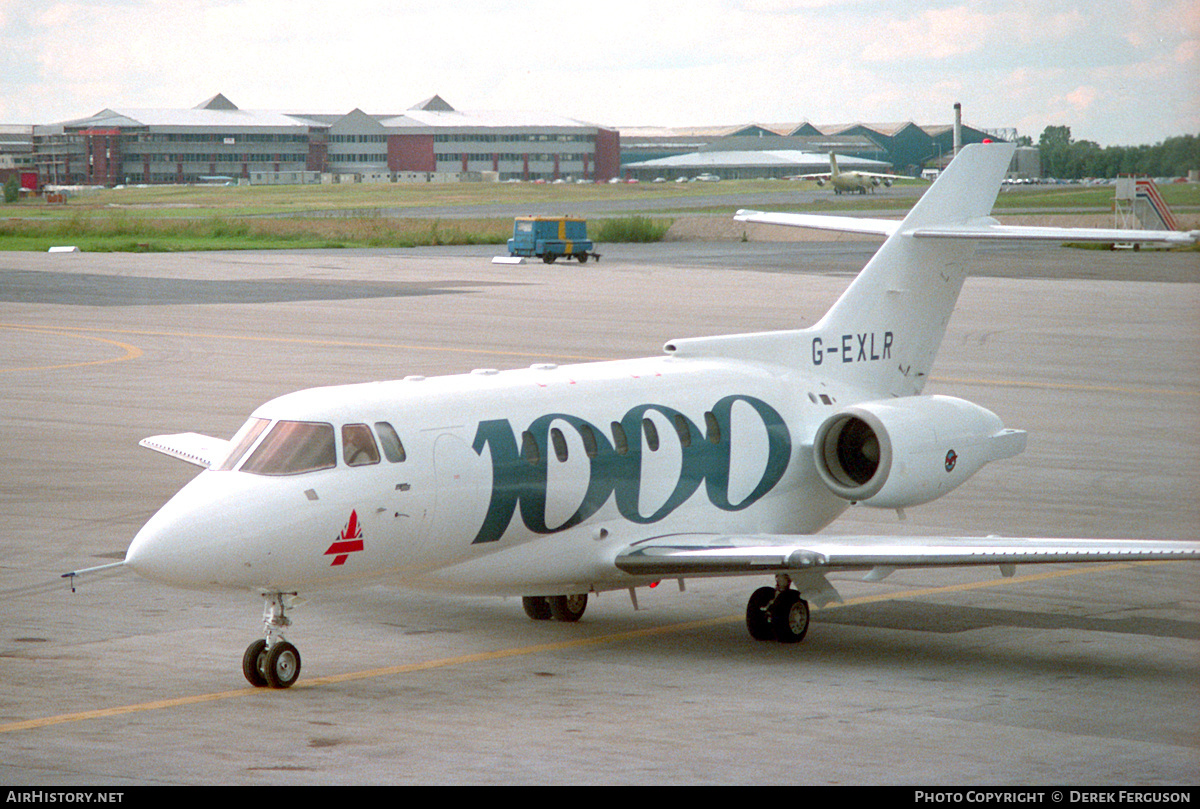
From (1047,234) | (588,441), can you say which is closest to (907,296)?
(1047,234)

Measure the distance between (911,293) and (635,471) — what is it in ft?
18.7

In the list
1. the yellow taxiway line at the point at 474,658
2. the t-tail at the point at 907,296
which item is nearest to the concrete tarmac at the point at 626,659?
the yellow taxiway line at the point at 474,658

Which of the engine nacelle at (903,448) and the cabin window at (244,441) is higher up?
the cabin window at (244,441)

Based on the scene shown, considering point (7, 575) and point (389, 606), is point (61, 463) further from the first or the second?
point (389, 606)

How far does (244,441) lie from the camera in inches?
586

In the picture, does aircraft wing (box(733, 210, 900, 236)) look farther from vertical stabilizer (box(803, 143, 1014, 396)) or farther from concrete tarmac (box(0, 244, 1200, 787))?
concrete tarmac (box(0, 244, 1200, 787))

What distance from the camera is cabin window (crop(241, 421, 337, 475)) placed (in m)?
14.5

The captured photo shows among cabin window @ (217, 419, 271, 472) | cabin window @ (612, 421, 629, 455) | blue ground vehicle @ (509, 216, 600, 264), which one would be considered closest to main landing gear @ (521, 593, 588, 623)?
cabin window @ (612, 421, 629, 455)

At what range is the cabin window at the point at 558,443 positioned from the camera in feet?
53.4

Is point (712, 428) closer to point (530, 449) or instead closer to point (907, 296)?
point (530, 449)

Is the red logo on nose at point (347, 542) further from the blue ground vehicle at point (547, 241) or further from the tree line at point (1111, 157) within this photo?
the blue ground vehicle at point (547, 241)

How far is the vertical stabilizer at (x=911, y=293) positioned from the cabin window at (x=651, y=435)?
345cm

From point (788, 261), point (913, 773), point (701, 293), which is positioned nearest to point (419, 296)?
point (701, 293)

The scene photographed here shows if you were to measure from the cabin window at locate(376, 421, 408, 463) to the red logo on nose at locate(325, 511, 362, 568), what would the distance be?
74 centimetres
